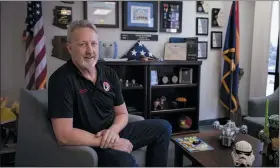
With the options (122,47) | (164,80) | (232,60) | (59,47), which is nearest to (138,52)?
(122,47)

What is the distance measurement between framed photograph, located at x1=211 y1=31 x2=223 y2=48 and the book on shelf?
6.12 ft

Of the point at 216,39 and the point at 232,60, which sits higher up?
the point at 216,39

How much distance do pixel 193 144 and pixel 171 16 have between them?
6.06 feet

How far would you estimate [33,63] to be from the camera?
7.92 feet

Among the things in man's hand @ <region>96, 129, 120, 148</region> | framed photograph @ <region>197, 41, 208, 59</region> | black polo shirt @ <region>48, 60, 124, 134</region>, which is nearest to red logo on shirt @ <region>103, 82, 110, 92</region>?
black polo shirt @ <region>48, 60, 124, 134</region>

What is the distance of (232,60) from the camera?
3141 mm

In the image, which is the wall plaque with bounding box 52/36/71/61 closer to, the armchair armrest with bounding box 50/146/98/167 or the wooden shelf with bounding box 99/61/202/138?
the wooden shelf with bounding box 99/61/202/138

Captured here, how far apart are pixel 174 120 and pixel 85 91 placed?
2.01m

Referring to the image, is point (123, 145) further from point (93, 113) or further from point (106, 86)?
point (106, 86)

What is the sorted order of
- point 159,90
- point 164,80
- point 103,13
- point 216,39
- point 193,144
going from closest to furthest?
point 193,144 < point 103,13 < point 164,80 < point 159,90 < point 216,39

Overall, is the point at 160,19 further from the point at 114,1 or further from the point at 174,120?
the point at 174,120

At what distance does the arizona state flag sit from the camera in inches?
123

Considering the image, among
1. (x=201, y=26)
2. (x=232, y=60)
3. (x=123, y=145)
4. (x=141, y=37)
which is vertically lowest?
(x=123, y=145)

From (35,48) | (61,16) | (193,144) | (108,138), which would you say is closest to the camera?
(108,138)
